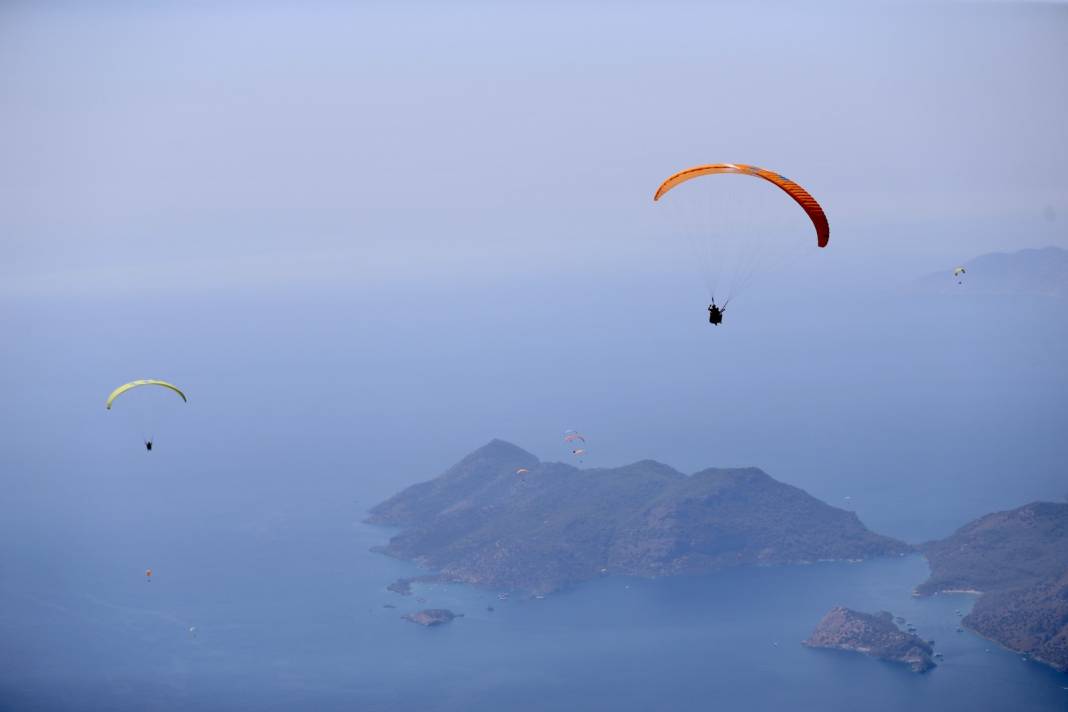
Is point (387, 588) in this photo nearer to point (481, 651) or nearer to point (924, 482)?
point (481, 651)

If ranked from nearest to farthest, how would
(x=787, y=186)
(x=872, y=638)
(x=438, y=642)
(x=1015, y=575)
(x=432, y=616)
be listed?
(x=787, y=186) → (x=872, y=638) → (x=438, y=642) → (x=1015, y=575) → (x=432, y=616)

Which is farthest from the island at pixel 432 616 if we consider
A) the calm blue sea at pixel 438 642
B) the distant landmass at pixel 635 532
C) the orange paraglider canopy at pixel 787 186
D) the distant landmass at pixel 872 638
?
the orange paraglider canopy at pixel 787 186

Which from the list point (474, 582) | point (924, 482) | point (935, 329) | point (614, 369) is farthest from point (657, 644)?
point (935, 329)

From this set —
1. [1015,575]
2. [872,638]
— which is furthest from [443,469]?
[1015,575]

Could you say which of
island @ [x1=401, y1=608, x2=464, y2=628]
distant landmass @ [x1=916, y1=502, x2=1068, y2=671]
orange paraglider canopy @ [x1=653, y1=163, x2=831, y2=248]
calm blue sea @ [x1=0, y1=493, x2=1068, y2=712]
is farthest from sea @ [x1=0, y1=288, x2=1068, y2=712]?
orange paraglider canopy @ [x1=653, y1=163, x2=831, y2=248]

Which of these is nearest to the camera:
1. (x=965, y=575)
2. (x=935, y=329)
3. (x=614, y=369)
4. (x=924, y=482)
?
(x=965, y=575)

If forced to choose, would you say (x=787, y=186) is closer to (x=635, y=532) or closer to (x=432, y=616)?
(x=432, y=616)

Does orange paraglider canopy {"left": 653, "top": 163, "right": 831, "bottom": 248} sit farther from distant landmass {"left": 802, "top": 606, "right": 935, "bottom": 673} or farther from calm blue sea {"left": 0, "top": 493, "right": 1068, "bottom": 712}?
distant landmass {"left": 802, "top": 606, "right": 935, "bottom": 673}
